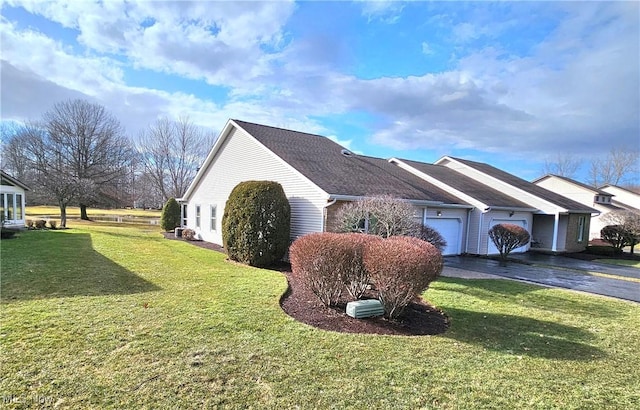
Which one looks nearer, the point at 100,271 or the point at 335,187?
the point at 100,271

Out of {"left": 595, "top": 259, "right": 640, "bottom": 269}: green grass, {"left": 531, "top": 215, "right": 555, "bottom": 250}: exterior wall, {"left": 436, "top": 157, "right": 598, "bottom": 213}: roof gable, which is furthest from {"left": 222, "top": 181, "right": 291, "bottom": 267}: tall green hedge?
{"left": 531, "top": 215, "right": 555, "bottom": 250}: exterior wall

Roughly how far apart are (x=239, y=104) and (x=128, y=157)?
21.8 m

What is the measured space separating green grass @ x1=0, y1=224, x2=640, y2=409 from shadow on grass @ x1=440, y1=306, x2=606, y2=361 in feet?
0.11

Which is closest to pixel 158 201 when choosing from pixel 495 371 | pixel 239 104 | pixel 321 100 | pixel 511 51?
pixel 239 104

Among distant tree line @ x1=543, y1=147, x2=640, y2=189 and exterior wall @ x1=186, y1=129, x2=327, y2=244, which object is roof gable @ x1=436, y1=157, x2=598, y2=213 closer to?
exterior wall @ x1=186, y1=129, x2=327, y2=244

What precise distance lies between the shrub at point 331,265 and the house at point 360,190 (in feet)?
16.7

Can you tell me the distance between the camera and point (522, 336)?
18.6 feet

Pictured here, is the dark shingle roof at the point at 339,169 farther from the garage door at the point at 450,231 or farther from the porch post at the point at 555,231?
the porch post at the point at 555,231

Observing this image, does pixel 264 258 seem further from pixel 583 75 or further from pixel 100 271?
pixel 583 75

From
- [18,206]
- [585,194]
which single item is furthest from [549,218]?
[18,206]

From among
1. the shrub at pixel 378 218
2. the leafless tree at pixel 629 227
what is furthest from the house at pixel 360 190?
the leafless tree at pixel 629 227

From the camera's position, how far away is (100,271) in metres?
9.05

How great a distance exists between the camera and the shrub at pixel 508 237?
14.8 meters

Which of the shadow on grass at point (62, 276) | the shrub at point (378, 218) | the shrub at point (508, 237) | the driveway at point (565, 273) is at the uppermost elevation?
the shrub at point (378, 218)
